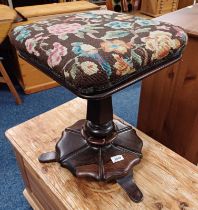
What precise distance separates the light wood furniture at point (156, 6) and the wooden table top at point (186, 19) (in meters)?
1.62

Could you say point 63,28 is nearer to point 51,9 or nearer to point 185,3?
point 51,9

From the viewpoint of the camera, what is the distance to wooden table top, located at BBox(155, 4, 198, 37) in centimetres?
74

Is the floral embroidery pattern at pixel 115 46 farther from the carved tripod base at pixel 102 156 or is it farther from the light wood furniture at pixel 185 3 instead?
the light wood furniture at pixel 185 3

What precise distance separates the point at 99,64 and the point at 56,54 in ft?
0.31

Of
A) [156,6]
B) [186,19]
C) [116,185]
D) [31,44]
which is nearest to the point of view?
[31,44]

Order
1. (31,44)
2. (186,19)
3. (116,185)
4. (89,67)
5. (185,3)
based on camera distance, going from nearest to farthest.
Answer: (89,67) → (31,44) → (116,185) → (186,19) → (185,3)

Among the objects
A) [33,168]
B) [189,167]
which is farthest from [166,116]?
[33,168]

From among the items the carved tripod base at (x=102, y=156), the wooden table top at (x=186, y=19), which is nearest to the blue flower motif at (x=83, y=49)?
the carved tripod base at (x=102, y=156)

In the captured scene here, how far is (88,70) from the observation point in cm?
38

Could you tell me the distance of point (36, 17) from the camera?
4.95 feet

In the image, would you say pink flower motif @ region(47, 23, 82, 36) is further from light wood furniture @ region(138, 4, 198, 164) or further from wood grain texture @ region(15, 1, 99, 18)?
wood grain texture @ region(15, 1, 99, 18)

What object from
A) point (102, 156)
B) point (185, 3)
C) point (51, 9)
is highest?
point (51, 9)

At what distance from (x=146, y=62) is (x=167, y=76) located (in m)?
0.47

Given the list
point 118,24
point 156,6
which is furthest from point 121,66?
point 156,6
